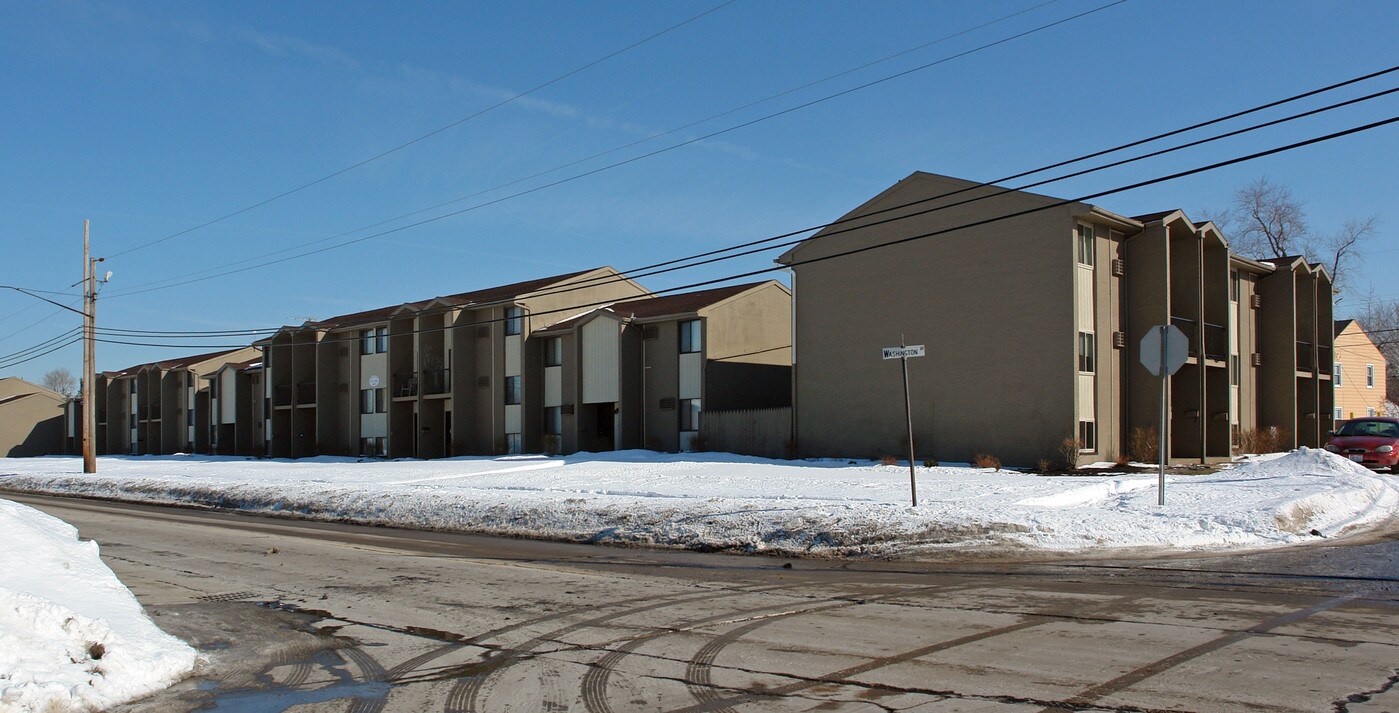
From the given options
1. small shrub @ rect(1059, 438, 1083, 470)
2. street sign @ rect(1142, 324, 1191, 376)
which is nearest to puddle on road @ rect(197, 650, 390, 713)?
street sign @ rect(1142, 324, 1191, 376)

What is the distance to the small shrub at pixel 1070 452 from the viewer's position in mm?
27375

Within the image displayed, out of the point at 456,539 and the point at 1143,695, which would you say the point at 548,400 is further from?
the point at 1143,695

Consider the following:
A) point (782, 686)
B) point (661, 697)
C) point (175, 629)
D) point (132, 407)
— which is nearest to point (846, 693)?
point (782, 686)

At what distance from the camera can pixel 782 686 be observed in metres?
6.61

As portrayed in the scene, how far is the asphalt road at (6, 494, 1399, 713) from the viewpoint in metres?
6.40

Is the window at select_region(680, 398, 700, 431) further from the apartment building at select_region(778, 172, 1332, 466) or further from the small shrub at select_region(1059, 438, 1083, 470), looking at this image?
the small shrub at select_region(1059, 438, 1083, 470)

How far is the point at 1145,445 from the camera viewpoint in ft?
96.8

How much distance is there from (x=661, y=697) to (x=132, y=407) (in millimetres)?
80276

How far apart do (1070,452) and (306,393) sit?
135 ft

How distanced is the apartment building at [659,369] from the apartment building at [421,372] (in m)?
1.39

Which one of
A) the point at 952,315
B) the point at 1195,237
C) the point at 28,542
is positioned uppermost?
the point at 1195,237

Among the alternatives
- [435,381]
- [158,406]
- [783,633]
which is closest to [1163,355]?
[783,633]

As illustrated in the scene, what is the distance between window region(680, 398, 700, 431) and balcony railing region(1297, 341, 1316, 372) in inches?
947

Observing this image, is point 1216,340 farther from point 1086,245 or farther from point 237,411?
point 237,411
